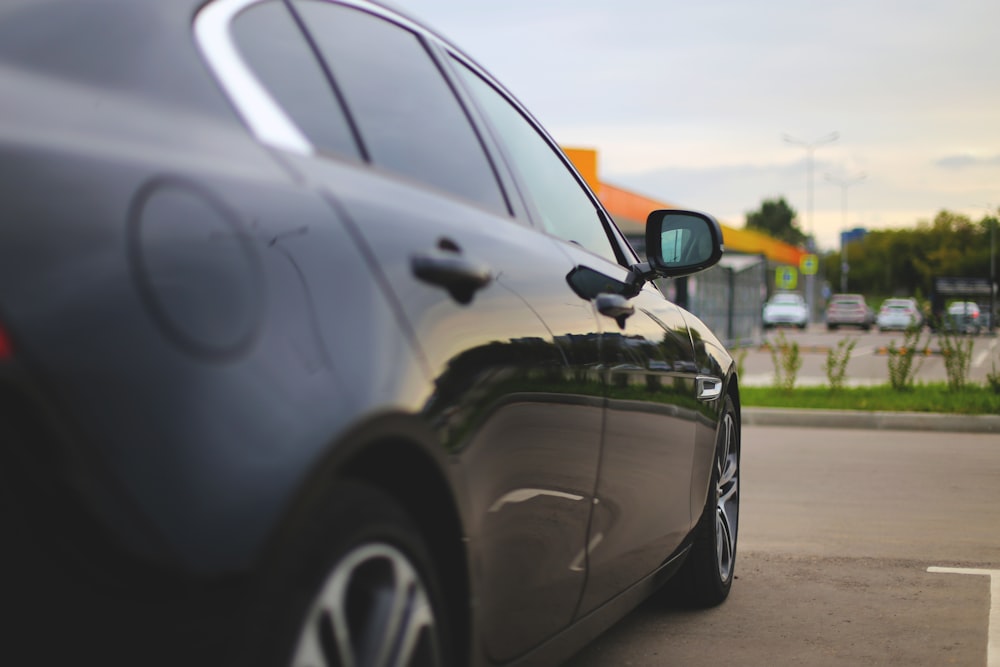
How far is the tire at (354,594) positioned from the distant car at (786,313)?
194ft

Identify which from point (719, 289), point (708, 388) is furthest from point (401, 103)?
point (719, 289)

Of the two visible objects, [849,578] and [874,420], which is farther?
[874,420]

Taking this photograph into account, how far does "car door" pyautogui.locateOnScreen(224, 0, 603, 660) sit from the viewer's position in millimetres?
2037

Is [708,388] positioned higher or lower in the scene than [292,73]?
→ lower

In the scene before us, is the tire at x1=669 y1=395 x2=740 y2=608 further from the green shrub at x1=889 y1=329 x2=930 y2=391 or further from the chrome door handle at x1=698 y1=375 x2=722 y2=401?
the green shrub at x1=889 y1=329 x2=930 y2=391

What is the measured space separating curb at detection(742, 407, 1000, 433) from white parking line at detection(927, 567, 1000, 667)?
687cm

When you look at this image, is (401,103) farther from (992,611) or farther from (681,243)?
(992,611)

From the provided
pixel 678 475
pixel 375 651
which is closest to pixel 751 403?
pixel 678 475

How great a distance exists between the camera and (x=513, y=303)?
2.45 m

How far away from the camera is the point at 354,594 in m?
1.77

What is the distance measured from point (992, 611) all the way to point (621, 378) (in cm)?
238

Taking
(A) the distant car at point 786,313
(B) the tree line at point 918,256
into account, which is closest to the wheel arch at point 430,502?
(A) the distant car at point 786,313

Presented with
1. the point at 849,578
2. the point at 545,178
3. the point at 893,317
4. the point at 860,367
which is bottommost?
the point at 893,317

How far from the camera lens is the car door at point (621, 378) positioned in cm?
301
